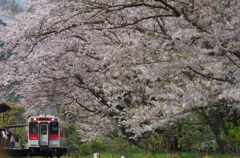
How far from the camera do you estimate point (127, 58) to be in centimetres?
760

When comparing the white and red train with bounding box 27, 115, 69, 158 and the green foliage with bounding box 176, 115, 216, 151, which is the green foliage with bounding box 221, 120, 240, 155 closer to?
the green foliage with bounding box 176, 115, 216, 151

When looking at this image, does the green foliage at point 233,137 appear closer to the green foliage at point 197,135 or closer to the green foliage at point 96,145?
the green foliage at point 197,135

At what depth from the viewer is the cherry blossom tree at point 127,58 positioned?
575 centimetres

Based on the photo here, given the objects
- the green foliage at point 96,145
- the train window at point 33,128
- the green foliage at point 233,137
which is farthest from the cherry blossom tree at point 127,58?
the green foliage at point 96,145

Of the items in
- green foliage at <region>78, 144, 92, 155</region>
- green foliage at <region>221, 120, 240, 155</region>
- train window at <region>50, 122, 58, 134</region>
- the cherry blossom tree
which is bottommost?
green foliage at <region>78, 144, 92, 155</region>

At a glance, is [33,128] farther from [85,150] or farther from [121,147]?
[121,147]

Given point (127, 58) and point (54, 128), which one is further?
point (54, 128)

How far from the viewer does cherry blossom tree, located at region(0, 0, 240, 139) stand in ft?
18.9

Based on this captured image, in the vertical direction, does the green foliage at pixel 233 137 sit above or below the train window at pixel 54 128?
below

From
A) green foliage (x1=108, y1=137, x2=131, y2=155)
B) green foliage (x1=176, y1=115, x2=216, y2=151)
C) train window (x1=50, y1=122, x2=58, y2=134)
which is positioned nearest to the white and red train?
train window (x1=50, y1=122, x2=58, y2=134)

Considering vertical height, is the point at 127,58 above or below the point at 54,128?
above

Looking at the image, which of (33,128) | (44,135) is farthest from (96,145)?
(33,128)

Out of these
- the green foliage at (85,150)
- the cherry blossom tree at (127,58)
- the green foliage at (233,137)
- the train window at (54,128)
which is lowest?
the green foliage at (85,150)

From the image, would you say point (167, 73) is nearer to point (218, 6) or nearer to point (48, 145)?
point (218, 6)
